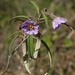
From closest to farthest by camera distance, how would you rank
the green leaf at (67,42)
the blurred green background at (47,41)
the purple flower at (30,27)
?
1. the purple flower at (30,27)
2. the blurred green background at (47,41)
3. the green leaf at (67,42)

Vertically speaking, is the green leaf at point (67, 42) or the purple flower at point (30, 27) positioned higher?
the purple flower at point (30, 27)

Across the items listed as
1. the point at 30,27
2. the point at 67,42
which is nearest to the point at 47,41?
Answer: the point at 67,42

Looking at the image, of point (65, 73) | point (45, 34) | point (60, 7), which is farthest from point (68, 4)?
point (65, 73)

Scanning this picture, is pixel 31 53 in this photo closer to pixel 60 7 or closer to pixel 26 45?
pixel 26 45

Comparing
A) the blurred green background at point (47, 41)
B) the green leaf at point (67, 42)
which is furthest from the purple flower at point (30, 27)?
the green leaf at point (67, 42)

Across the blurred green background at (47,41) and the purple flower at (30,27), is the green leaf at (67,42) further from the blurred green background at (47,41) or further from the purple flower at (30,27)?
the purple flower at (30,27)

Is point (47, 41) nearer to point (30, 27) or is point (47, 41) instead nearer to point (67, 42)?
point (67, 42)
